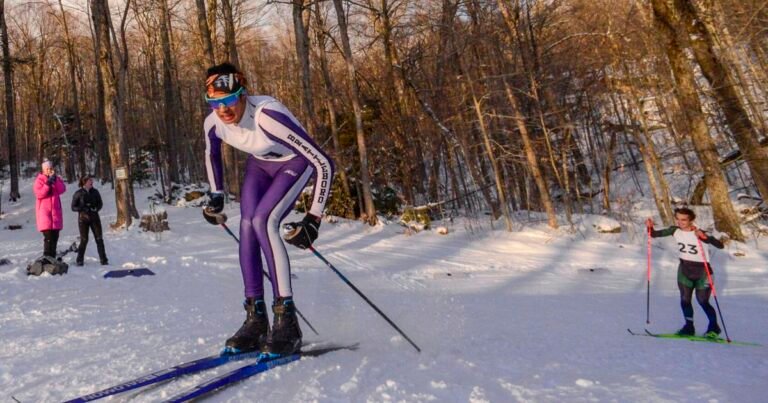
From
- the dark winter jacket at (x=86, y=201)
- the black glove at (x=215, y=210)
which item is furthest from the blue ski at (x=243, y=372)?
the dark winter jacket at (x=86, y=201)

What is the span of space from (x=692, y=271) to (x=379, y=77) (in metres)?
17.7

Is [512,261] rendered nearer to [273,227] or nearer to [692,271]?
[692,271]

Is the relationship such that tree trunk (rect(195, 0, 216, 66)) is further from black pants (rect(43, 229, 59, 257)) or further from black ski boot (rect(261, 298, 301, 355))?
black ski boot (rect(261, 298, 301, 355))

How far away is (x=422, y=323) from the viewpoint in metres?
4.08

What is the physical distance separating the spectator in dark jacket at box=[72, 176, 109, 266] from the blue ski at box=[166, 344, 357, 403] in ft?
21.7

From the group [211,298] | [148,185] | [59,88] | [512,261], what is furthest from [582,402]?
[59,88]

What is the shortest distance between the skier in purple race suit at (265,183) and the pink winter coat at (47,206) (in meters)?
6.20

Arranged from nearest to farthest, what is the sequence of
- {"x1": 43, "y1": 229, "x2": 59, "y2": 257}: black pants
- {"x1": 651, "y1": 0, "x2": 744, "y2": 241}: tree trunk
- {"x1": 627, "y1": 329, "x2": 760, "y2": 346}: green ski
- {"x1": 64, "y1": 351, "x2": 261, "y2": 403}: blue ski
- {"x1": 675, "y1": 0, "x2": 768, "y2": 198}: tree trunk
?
1. {"x1": 64, "y1": 351, "x2": 261, "y2": 403}: blue ski
2. {"x1": 627, "y1": 329, "x2": 760, "y2": 346}: green ski
3. {"x1": 43, "y1": 229, "x2": 59, "y2": 257}: black pants
4. {"x1": 675, "y1": 0, "x2": 768, "y2": 198}: tree trunk
5. {"x1": 651, "y1": 0, "x2": 744, "y2": 241}: tree trunk

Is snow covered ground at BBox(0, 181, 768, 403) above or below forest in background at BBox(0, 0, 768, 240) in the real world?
below

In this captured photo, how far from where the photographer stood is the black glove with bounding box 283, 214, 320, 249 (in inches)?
117

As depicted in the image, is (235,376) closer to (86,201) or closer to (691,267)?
(691,267)

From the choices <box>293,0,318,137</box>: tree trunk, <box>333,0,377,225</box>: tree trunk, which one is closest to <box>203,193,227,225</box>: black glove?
<box>333,0,377,225</box>: tree trunk

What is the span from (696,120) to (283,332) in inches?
474

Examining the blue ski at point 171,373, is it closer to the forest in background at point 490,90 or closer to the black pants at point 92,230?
the black pants at point 92,230
